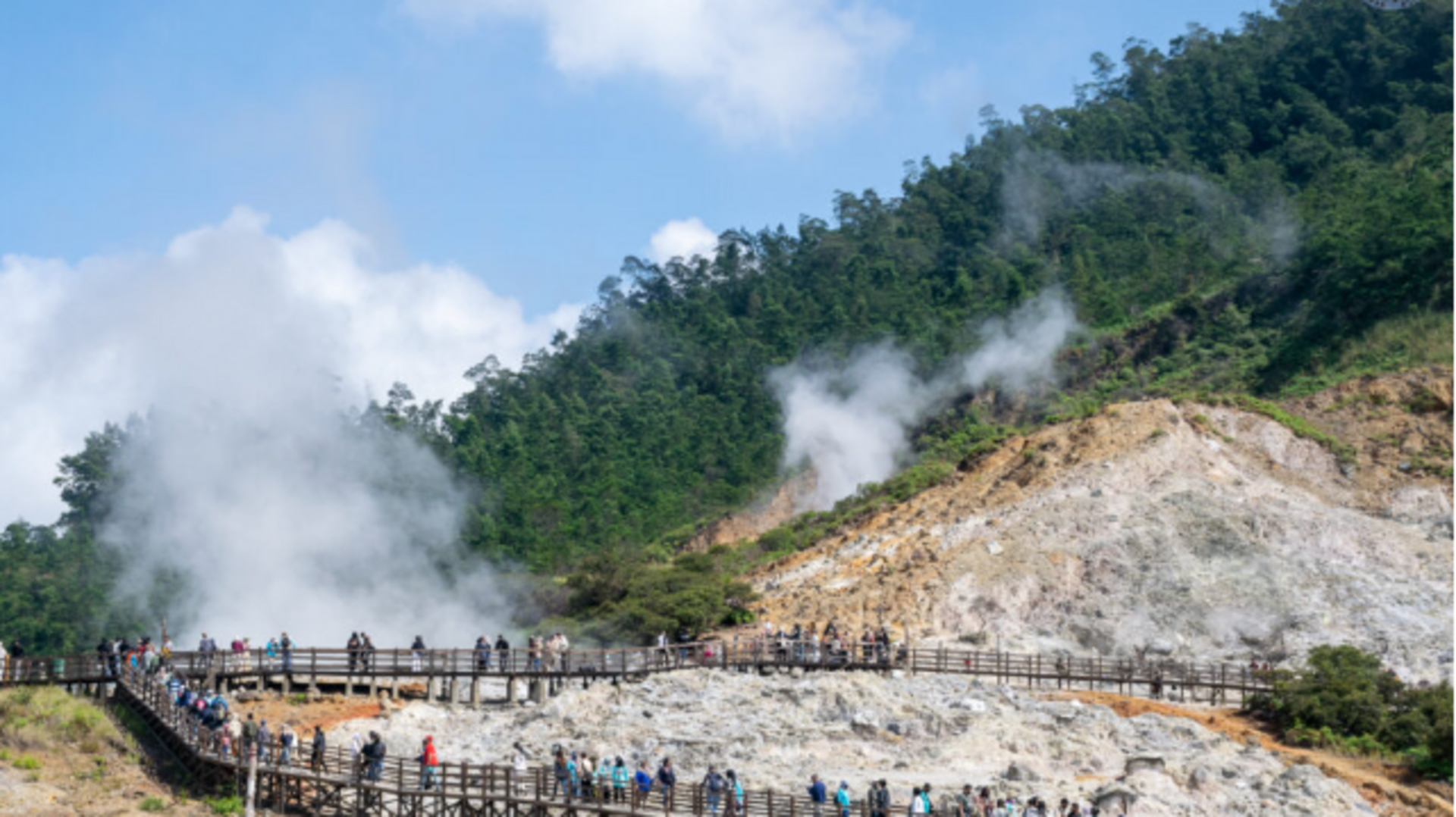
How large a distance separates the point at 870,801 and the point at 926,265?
10426cm

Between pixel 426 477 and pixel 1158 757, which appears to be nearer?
pixel 1158 757

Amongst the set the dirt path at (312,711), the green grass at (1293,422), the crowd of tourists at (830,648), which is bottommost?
the dirt path at (312,711)

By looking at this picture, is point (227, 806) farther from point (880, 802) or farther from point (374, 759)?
point (880, 802)

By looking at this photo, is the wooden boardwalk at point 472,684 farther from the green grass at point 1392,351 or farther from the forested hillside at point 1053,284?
the green grass at point 1392,351

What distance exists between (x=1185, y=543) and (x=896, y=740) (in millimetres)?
21010

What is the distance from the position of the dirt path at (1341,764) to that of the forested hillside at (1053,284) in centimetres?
1839

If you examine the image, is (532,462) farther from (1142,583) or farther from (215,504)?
(1142,583)

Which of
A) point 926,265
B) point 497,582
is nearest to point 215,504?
point 497,582

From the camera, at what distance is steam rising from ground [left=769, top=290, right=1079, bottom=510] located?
325 ft

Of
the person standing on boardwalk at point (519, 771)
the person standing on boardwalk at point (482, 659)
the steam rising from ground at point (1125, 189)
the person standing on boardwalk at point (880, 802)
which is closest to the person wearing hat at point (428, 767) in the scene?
the person standing on boardwalk at point (519, 771)

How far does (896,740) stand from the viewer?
38.2 metres

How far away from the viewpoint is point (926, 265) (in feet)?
427

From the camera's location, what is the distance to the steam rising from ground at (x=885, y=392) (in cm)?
9919

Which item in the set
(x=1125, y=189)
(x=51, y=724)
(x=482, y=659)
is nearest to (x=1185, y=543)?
(x=482, y=659)
